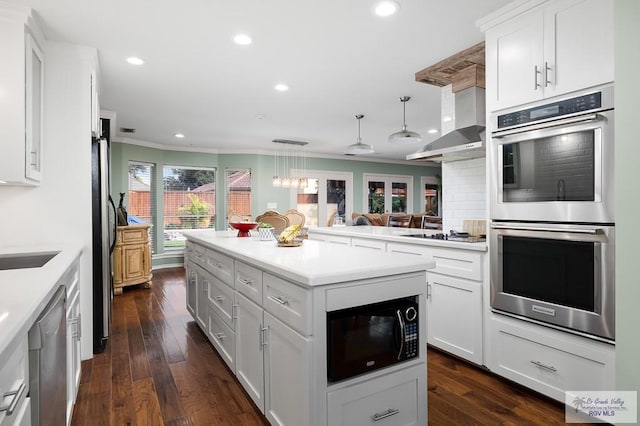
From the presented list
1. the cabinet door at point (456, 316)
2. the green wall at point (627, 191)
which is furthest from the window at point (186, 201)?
the green wall at point (627, 191)

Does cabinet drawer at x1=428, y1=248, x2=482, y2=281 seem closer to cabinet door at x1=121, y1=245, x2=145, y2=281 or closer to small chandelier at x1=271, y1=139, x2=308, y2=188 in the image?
cabinet door at x1=121, y1=245, x2=145, y2=281

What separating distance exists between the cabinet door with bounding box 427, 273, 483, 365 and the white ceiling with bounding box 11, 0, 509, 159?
183cm

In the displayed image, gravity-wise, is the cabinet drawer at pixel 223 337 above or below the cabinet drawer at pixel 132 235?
below

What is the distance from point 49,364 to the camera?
1233 millimetres

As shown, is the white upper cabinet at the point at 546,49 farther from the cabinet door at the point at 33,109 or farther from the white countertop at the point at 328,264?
the cabinet door at the point at 33,109

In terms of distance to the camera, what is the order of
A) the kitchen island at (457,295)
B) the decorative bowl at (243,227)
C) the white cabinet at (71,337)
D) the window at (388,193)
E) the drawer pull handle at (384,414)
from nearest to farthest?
1. the drawer pull handle at (384,414)
2. the white cabinet at (71,337)
3. the kitchen island at (457,295)
4. the decorative bowl at (243,227)
5. the window at (388,193)

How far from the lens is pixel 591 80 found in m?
1.87

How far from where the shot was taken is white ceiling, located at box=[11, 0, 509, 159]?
227 centimetres

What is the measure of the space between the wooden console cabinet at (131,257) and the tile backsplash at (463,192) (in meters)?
4.18

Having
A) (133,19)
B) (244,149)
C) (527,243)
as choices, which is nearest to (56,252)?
(133,19)

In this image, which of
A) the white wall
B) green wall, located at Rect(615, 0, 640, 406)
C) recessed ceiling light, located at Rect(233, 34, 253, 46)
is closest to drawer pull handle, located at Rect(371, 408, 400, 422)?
green wall, located at Rect(615, 0, 640, 406)

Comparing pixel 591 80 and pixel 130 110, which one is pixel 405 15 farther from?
pixel 130 110

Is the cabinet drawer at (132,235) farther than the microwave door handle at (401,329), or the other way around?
the cabinet drawer at (132,235)

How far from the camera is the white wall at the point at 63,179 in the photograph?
263 cm
